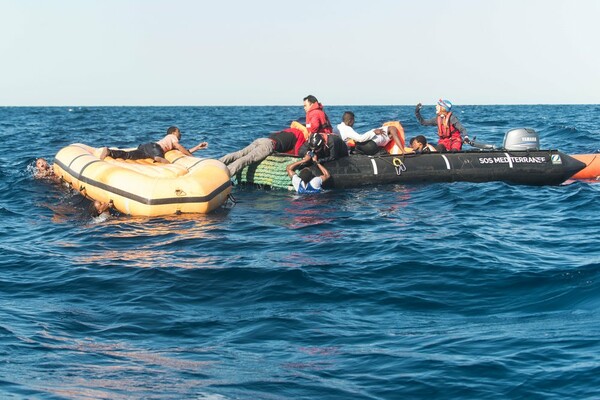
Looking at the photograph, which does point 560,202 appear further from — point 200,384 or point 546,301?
point 200,384

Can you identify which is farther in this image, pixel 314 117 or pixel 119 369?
pixel 314 117

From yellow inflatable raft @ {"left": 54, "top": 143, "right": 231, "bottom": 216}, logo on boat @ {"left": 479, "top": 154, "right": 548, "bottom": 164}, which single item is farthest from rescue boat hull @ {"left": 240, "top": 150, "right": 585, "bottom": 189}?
yellow inflatable raft @ {"left": 54, "top": 143, "right": 231, "bottom": 216}

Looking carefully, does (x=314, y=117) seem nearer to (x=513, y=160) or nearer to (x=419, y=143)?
(x=419, y=143)

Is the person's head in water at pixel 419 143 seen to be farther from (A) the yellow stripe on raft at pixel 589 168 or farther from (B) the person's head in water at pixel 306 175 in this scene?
(A) the yellow stripe on raft at pixel 589 168

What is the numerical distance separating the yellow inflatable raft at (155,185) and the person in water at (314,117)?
91.6 inches

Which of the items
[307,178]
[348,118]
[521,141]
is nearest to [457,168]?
[521,141]

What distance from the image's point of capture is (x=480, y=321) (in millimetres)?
6512

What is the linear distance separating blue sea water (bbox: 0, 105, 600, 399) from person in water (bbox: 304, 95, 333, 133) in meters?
2.11

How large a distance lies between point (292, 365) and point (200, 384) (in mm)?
720

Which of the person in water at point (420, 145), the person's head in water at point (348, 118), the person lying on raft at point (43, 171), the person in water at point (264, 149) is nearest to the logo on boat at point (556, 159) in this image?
the person in water at point (420, 145)

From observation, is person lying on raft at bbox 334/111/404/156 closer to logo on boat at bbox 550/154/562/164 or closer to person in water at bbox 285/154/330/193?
person in water at bbox 285/154/330/193

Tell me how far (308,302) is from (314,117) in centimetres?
751

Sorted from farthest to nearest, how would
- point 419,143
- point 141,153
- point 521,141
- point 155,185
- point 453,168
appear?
point 521,141 < point 419,143 < point 453,168 < point 141,153 < point 155,185

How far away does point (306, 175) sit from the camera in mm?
13539
